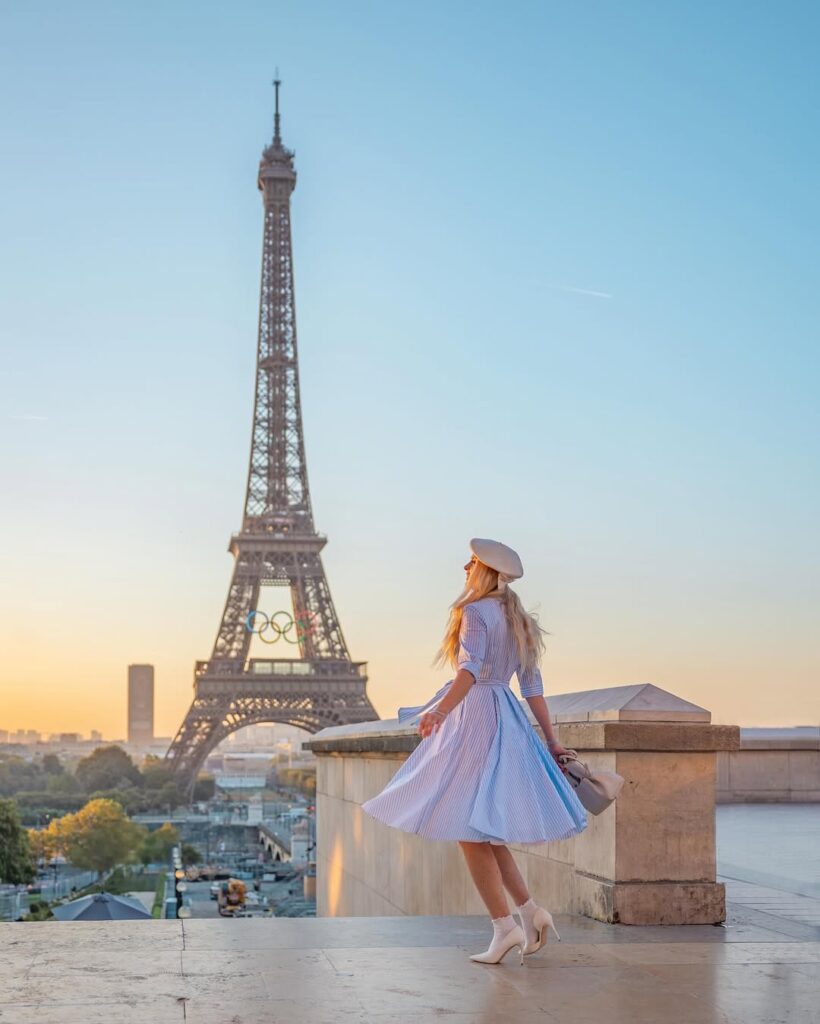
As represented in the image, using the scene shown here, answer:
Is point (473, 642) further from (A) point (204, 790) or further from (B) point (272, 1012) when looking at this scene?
(A) point (204, 790)

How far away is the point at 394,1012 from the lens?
5098mm

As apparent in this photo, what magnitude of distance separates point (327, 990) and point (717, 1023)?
150 centimetres

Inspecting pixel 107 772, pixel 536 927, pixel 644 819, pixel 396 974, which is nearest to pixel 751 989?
pixel 536 927

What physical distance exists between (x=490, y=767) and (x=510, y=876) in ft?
1.71

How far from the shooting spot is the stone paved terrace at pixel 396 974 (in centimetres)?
508

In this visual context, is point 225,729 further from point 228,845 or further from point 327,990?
A: point 327,990

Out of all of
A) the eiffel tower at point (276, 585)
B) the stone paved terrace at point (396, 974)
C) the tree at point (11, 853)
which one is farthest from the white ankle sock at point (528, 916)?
the eiffel tower at point (276, 585)

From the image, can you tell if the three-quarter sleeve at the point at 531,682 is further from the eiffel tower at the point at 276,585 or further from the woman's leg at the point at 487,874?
the eiffel tower at the point at 276,585

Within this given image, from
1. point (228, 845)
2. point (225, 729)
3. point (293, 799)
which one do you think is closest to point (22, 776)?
point (293, 799)

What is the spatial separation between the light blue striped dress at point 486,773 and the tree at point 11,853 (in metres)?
47.8

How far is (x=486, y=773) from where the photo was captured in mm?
6000

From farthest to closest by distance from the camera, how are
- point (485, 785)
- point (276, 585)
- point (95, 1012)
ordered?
point (276, 585) → point (485, 785) → point (95, 1012)

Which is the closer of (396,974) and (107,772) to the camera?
(396,974)

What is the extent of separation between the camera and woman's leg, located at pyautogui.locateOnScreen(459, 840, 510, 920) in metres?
6.01
